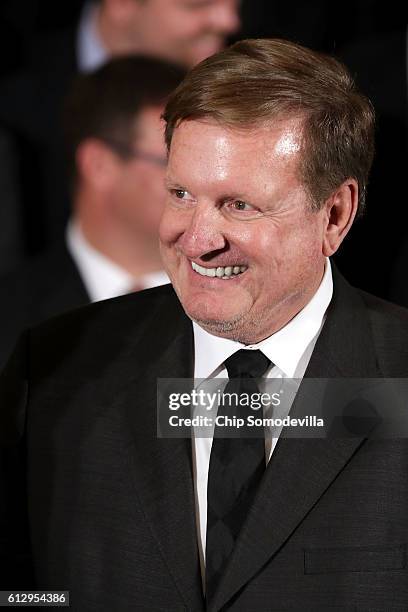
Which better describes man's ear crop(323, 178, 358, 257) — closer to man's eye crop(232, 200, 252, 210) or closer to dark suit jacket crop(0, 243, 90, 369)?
man's eye crop(232, 200, 252, 210)

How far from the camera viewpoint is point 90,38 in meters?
1.58

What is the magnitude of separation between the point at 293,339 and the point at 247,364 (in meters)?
0.07

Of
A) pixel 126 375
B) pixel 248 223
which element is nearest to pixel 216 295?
pixel 248 223

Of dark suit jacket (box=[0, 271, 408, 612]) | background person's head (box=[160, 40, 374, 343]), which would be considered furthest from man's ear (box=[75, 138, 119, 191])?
background person's head (box=[160, 40, 374, 343])

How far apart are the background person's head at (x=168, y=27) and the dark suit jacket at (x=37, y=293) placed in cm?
38

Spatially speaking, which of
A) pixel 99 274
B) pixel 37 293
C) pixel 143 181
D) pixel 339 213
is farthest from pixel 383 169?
pixel 37 293

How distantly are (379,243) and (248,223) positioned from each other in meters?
0.40

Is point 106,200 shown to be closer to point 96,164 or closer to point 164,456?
point 96,164

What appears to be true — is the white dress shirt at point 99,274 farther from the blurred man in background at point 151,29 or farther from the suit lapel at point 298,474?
the suit lapel at point 298,474

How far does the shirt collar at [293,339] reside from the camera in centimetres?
127

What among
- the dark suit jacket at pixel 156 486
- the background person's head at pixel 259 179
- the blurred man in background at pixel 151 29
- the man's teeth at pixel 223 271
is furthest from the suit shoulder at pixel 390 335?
the blurred man in background at pixel 151 29

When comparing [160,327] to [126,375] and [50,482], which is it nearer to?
[126,375]

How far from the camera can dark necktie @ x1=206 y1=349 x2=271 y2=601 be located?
1241 millimetres

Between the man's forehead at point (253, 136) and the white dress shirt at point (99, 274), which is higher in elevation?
the white dress shirt at point (99, 274)
